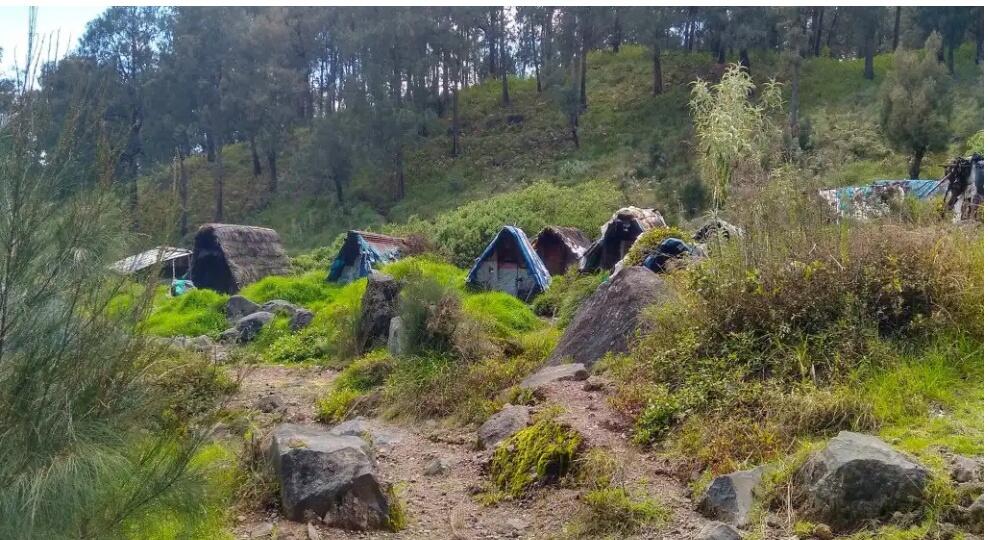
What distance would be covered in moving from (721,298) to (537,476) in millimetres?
2130

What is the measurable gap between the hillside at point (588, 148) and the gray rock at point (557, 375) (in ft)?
49.4

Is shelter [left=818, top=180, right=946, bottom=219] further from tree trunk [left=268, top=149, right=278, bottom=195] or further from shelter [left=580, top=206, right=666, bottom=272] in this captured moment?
tree trunk [left=268, top=149, right=278, bottom=195]

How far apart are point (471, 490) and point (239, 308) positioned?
32.3ft

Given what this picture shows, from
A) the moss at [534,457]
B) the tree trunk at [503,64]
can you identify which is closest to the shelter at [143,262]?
the moss at [534,457]

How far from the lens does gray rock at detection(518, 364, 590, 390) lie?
7.10 m

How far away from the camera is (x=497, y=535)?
4977 mm

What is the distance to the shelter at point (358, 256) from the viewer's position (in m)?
17.2

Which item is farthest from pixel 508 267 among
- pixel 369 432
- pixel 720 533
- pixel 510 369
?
pixel 720 533

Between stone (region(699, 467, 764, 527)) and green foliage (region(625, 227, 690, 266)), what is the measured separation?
606 centimetres

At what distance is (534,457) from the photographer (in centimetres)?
567

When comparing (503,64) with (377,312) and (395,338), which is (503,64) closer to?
(377,312)

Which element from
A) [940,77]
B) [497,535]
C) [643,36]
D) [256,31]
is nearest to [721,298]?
[497,535]

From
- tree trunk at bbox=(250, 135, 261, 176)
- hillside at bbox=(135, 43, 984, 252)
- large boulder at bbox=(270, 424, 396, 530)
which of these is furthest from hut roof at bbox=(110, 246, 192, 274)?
tree trunk at bbox=(250, 135, 261, 176)

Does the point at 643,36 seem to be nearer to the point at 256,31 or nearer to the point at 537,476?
the point at 256,31
